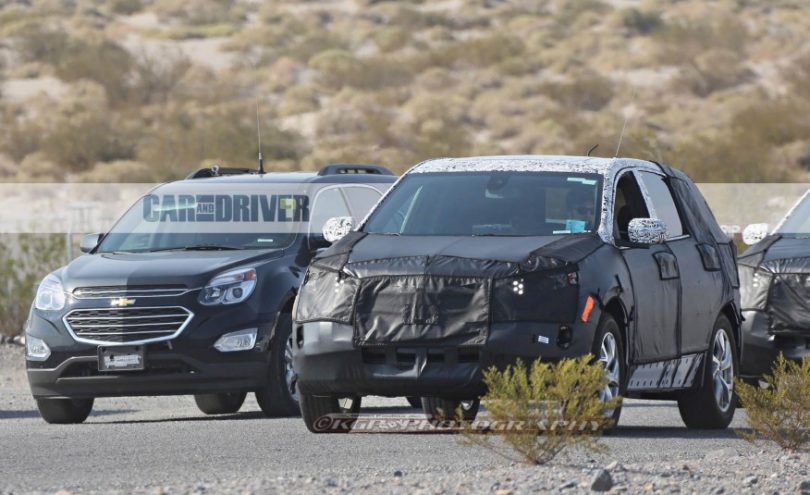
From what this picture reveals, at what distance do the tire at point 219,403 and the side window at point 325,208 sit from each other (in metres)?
1.85

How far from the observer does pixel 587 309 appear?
1109 cm

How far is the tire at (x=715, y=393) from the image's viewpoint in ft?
42.7

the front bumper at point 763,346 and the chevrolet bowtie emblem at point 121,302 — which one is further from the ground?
the chevrolet bowtie emblem at point 121,302

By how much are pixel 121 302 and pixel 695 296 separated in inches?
160

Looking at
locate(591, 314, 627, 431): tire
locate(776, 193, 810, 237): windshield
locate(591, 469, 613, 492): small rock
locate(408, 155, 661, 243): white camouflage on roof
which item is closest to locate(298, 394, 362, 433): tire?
locate(408, 155, 661, 243): white camouflage on roof

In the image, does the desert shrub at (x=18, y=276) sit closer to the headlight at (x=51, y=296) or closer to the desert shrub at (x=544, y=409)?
the headlight at (x=51, y=296)

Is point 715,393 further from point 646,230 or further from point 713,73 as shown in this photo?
point 713,73

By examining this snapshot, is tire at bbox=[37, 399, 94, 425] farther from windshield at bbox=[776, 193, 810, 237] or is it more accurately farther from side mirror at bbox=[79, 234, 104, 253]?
windshield at bbox=[776, 193, 810, 237]

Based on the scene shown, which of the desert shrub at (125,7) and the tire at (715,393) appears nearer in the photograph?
the tire at (715,393)

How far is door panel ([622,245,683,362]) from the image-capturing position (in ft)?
39.2

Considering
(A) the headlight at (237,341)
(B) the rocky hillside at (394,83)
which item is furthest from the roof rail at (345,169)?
(B) the rocky hillside at (394,83)

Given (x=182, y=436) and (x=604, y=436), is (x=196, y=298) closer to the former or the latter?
(x=182, y=436)

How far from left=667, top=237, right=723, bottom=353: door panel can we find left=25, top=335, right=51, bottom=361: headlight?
14.9 ft

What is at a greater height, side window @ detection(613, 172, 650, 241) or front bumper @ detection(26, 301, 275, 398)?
side window @ detection(613, 172, 650, 241)
